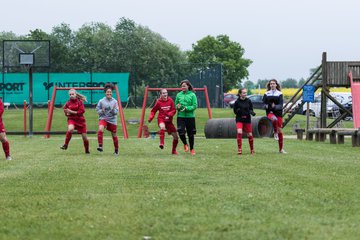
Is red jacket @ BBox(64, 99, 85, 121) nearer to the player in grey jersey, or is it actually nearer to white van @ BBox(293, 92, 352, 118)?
the player in grey jersey

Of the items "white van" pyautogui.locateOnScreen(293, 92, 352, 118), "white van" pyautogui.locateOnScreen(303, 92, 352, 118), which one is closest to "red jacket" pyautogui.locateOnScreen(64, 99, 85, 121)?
"white van" pyautogui.locateOnScreen(303, 92, 352, 118)

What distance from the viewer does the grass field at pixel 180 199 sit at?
7.73m

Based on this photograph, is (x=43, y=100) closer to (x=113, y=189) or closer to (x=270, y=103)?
(x=270, y=103)

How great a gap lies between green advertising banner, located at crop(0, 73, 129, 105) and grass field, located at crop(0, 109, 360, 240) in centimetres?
4096

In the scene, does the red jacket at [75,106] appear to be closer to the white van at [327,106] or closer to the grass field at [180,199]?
the grass field at [180,199]

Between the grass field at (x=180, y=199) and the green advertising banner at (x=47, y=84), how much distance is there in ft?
134

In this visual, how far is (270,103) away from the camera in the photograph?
2070cm

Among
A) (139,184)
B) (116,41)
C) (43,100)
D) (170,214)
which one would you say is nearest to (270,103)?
(139,184)

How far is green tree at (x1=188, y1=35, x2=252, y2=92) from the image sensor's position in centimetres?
11544

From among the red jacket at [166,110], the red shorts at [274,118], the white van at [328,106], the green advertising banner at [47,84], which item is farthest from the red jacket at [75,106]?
the green advertising banner at [47,84]

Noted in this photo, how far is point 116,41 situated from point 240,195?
74906 mm

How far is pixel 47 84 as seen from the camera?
5722cm

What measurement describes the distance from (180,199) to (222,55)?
108m

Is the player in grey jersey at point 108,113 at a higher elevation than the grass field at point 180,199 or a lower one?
higher
